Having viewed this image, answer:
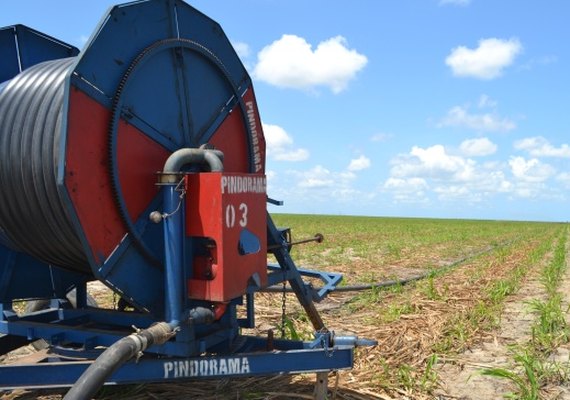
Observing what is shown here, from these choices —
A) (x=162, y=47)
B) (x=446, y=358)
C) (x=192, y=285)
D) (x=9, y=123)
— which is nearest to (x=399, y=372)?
(x=446, y=358)

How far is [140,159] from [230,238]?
0.78 meters

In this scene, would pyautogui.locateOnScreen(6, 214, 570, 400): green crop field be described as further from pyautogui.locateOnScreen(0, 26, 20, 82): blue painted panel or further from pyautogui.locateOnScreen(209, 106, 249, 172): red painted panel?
pyautogui.locateOnScreen(0, 26, 20, 82): blue painted panel

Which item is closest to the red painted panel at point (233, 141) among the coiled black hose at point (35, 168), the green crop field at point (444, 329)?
the coiled black hose at point (35, 168)

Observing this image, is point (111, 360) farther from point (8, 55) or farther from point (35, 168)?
point (8, 55)

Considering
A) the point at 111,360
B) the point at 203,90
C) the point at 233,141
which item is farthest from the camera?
the point at 233,141

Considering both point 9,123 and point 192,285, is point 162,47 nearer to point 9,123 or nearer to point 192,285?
point 9,123

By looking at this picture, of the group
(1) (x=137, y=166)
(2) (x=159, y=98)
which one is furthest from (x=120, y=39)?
(1) (x=137, y=166)

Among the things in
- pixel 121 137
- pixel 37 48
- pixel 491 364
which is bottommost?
pixel 491 364

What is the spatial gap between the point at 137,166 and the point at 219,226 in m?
0.68

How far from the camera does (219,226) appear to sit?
343 centimetres

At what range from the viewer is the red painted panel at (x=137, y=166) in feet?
11.5

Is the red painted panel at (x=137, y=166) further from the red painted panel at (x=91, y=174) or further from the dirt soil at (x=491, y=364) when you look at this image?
the dirt soil at (x=491, y=364)

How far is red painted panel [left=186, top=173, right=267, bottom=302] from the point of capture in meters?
3.44

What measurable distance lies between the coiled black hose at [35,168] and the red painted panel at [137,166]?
0.37 meters
